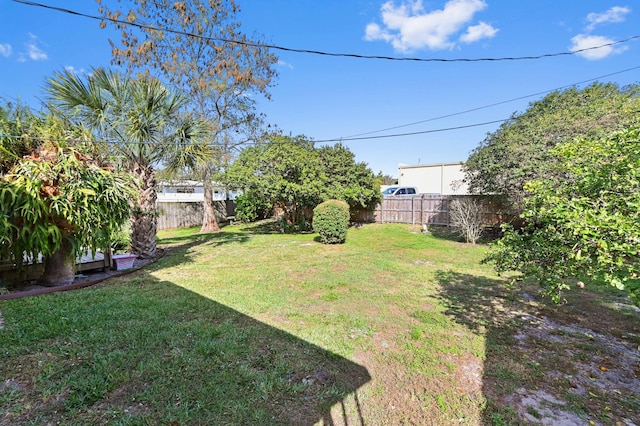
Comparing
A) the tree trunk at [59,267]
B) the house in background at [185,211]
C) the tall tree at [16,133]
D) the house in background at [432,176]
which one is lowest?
the tree trunk at [59,267]

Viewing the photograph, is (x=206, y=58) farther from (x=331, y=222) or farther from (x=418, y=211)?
(x=418, y=211)

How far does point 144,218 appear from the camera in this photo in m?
7.30

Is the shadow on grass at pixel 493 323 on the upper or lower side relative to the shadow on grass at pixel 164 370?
lower

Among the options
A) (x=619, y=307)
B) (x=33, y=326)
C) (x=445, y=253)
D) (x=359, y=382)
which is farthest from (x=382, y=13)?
(x=33, y=326)

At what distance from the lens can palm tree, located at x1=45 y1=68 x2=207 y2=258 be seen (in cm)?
612

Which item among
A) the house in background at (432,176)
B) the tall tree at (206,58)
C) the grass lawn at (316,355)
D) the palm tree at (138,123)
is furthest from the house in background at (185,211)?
the house in background at (432,176)

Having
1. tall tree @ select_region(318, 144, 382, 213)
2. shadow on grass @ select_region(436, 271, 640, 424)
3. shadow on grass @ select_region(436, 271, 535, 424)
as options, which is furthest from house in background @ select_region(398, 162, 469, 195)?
shadow on grass @ select_region(436, 271, 640, 424)

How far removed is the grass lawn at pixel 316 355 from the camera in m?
Answer: 2.07

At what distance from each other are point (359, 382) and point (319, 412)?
1.62 ft

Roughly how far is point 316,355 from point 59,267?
16.7 feet

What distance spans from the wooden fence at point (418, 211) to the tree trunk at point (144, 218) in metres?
11.0

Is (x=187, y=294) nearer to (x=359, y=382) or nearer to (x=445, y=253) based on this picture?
(x=359, y=382)

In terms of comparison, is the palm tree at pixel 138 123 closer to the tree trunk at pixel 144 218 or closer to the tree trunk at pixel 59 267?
the tree trunk at pixel 144 218

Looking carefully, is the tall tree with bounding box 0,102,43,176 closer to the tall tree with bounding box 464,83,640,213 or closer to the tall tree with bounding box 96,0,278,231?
the tall tree with bounding box 96,0,278,231
